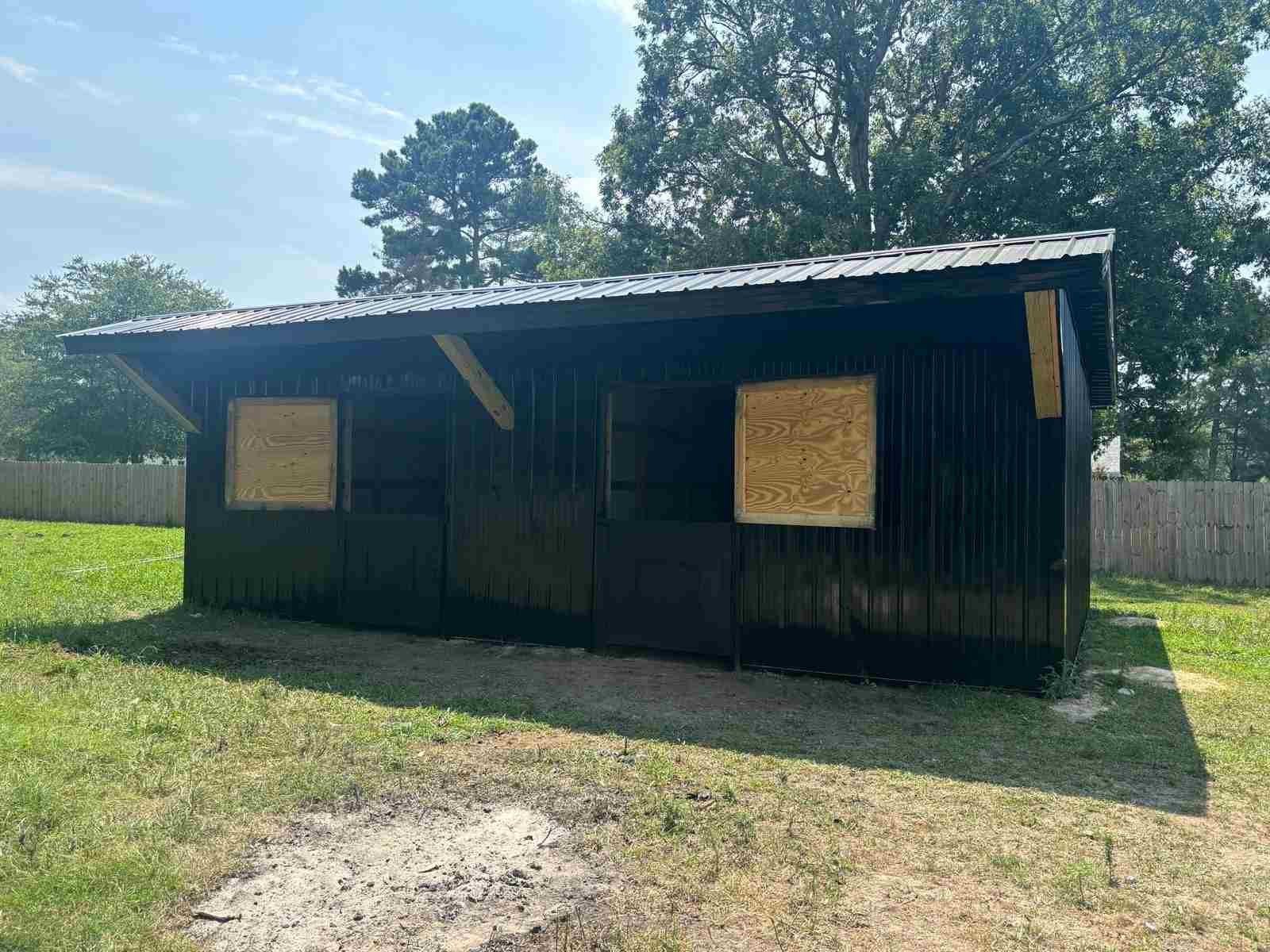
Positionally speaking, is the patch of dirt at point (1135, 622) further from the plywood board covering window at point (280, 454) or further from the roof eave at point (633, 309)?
the plywood board covering window at point (280, 454)

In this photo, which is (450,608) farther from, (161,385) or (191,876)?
(191,876)

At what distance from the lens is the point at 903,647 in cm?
524

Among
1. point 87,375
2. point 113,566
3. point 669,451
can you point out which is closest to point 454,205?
point 87,375

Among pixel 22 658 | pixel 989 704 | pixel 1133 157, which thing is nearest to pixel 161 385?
pixel 22 658

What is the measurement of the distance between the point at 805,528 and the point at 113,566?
356 inches

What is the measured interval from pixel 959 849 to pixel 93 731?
12.2ft

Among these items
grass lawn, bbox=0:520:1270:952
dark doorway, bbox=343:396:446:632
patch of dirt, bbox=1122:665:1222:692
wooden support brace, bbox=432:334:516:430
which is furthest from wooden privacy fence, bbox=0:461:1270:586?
wooden support brace, bbox=432:334:516:430

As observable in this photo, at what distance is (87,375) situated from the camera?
94.2 ft

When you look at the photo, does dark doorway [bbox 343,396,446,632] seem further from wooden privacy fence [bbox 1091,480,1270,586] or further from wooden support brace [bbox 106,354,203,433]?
wooden privacy fence [bbox 1091,480,1270,586]

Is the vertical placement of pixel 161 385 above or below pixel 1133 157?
below

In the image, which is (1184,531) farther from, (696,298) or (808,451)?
(696,298)

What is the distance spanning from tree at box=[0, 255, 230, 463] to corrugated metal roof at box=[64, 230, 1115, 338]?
2433 cm

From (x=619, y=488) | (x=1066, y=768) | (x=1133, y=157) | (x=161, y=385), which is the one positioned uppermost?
(x=1133, y=157)

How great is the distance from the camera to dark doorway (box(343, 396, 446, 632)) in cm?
680
